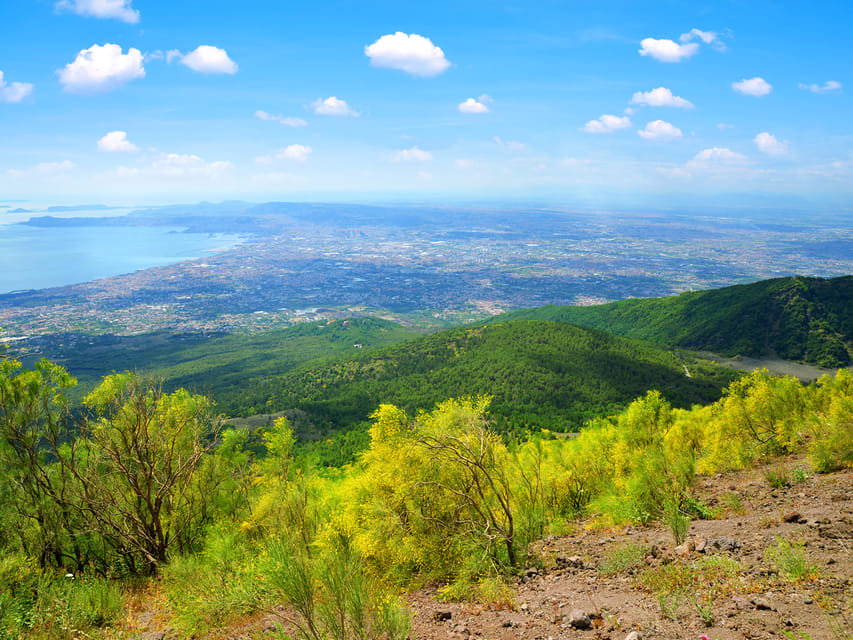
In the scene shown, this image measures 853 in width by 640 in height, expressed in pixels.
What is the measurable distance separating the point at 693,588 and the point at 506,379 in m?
62.7

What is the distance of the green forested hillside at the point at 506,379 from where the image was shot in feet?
201

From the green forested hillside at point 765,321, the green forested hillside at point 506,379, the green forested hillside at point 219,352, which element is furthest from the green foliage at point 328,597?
the green forested hillside at point 765,321

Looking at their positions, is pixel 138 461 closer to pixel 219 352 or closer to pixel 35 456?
pixel 35 456

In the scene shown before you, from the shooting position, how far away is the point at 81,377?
93.0 m

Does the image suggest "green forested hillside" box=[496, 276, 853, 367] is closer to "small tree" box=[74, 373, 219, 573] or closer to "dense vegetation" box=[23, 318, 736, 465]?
"dense vegetation" box=[23, 318, 736, 465]

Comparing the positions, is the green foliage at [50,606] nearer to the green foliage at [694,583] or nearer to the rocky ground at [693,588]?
the rocky ground at [693,588]

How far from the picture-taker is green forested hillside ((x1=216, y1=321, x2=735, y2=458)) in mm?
61156

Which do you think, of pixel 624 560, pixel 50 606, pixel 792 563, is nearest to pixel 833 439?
pixel 792 563

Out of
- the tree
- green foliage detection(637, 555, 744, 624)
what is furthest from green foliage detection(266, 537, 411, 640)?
the tree

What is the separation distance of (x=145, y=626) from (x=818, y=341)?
110 m

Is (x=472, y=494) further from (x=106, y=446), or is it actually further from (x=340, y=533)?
(x=106, y=446)

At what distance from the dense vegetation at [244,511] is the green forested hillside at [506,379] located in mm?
40355

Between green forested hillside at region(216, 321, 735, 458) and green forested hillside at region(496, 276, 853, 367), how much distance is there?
1952 cm

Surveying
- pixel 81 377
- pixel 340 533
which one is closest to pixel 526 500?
pixel 340 533
